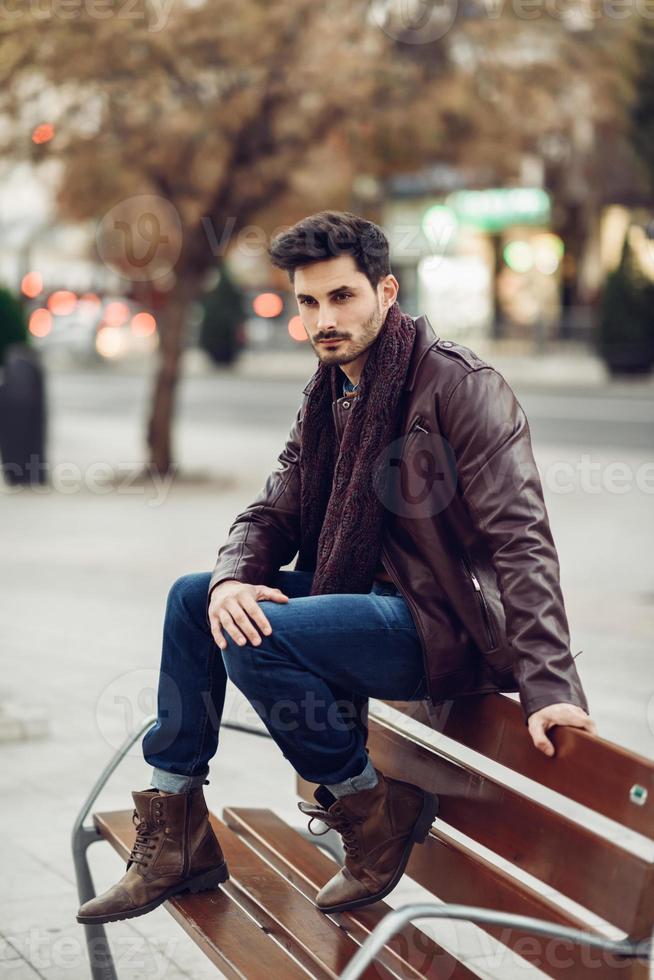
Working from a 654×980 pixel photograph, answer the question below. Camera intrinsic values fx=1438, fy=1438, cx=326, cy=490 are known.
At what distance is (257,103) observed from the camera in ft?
42.7

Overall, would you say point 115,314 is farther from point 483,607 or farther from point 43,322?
point 483,607

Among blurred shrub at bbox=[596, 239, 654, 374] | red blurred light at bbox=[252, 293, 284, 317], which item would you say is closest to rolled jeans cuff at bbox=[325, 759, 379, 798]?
blurred shrub at bbox=[596, 239, 654, 374]

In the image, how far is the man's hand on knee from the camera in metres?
2.73

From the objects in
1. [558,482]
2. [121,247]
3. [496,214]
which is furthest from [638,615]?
[496,214]

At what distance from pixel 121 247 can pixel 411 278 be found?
2774 cm

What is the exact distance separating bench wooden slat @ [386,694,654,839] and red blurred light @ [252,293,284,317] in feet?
127

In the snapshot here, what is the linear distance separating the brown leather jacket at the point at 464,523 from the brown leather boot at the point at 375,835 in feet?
0.69

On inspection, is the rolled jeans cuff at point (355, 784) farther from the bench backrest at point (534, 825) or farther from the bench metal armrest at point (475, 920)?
the bench metal armrest at point (475, 920)

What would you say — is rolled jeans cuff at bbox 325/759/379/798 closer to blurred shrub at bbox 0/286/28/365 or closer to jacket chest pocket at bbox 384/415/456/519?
jacket chest pocket at bbox 384/415/456/519

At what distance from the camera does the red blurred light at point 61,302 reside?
41.4m

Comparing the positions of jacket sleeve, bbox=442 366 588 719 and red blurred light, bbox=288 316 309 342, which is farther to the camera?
red blurred light, bbox=288 316 309 342

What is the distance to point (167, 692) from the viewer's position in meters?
2.97

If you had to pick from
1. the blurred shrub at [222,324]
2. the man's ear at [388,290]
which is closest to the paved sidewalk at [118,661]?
the man's ear at [388,290]

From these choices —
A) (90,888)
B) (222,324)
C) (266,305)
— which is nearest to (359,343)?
(90,888)
